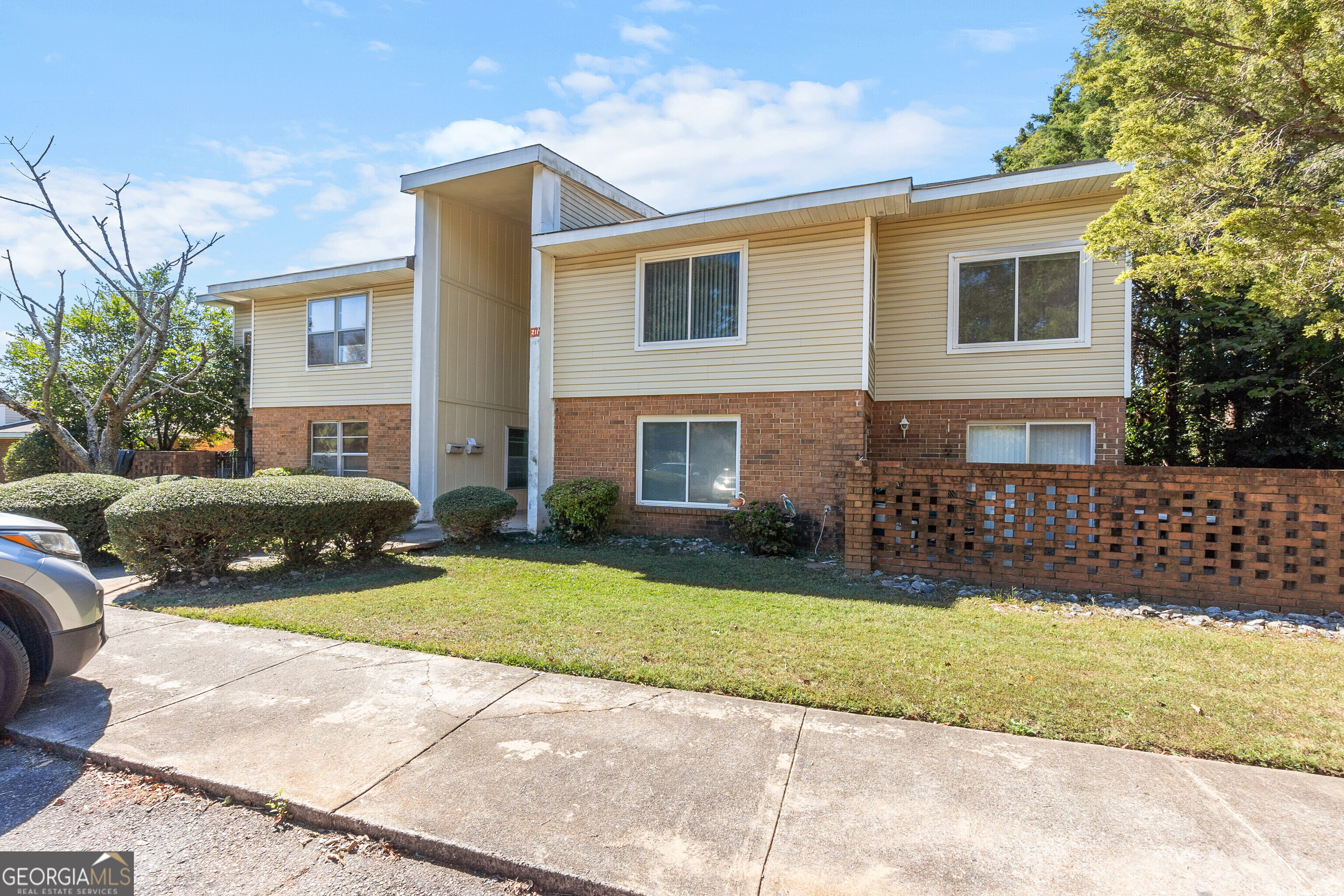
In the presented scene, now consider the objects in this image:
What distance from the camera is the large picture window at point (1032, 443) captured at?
9.49 meters

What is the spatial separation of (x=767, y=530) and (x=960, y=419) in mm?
3567

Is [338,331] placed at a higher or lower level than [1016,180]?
lower

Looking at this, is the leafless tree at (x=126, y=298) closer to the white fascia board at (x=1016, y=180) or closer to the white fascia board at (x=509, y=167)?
the white fascia board at (x=509, y=167)

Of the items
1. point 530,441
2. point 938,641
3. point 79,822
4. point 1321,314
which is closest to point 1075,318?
point 1321,314

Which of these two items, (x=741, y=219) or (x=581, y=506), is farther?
(x=581, y=506)

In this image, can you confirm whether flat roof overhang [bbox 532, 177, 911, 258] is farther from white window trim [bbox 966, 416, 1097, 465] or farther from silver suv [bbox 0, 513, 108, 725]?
silver suv [bbox 0, 513, 108, 725]

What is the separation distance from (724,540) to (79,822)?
811 centimetres

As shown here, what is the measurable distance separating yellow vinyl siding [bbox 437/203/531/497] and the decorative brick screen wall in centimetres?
832

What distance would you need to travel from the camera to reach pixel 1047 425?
966 centimetres

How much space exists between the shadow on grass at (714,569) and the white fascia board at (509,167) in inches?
254

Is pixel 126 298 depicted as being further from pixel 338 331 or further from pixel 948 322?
pixel 948 322

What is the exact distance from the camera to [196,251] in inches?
530

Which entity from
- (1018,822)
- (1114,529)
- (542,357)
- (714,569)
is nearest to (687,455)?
(714,569)

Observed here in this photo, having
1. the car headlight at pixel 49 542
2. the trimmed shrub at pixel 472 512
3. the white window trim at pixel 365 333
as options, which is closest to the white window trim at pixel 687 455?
the trimmed shrub at pixel 472 512
